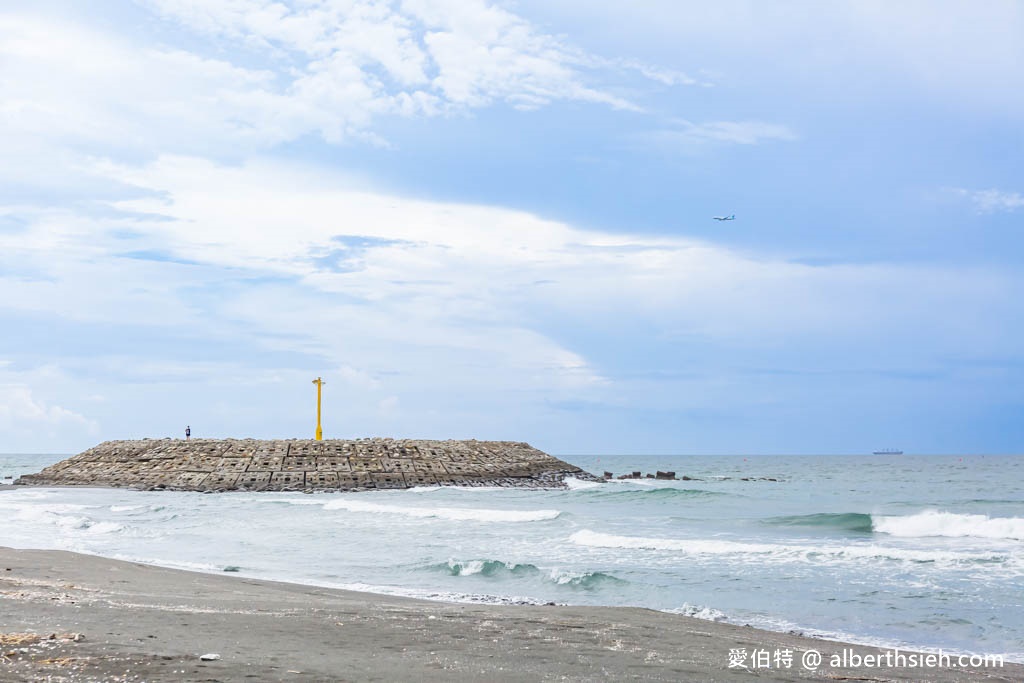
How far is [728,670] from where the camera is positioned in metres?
6.99

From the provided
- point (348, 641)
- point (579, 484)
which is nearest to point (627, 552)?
point (348, 641)

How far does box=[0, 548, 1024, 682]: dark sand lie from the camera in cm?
595

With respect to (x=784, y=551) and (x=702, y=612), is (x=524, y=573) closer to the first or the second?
(x=702, y=612)

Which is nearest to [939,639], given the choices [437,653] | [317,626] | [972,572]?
[972,572]

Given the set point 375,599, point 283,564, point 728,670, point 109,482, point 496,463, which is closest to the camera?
point 728,670

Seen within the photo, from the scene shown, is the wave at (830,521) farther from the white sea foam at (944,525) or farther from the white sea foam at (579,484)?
the white sea foam at (579,484)

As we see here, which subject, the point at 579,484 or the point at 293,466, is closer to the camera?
the point at 293,466

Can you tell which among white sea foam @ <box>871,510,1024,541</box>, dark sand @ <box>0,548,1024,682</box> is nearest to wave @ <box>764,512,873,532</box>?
white sea foam @ <box>871,510,1024,541</box>

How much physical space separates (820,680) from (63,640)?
572 cm

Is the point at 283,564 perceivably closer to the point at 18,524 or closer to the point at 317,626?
the point at 317,626

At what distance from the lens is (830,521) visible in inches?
987

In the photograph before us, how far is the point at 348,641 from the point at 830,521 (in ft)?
67.9

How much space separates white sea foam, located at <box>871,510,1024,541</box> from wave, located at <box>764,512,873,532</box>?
0.27 meters

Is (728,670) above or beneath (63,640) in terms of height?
beneath
